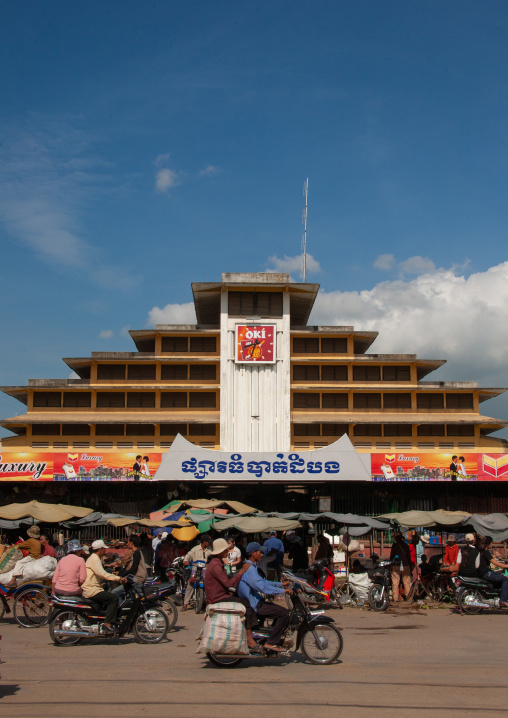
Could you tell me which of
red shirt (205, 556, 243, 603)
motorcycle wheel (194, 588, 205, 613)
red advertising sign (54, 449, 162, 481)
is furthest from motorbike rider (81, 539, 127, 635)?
red advertising sign (54, 449, 162, 481)

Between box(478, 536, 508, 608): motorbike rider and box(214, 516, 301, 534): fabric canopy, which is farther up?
box(214, 516, 301, 534): fabric canopy

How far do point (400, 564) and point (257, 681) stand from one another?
9804 mm

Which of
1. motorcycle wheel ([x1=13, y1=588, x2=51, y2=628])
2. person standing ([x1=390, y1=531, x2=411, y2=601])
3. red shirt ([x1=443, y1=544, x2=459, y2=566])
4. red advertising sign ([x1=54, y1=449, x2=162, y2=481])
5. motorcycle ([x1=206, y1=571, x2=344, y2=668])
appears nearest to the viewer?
motorcycle ([x1=206, y1=571, x2=344, y2=668])

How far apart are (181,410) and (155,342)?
15.6 feet

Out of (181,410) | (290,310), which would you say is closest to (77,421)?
(181,410)

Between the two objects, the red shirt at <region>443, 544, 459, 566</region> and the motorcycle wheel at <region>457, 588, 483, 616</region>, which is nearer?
the motorcycle wheel at <region>457, 588, 483, 616</region>

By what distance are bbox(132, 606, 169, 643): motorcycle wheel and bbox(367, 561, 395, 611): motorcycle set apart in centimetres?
677

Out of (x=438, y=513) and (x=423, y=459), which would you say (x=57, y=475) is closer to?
(x=423, y=459)

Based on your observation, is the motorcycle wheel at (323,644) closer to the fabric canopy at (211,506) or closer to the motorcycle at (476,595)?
the motorcycle at (476,595)

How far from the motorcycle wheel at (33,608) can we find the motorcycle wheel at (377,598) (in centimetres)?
740

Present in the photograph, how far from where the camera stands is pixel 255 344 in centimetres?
4619

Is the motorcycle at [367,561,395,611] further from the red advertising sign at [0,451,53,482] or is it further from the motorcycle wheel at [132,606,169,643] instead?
the red advertising sign at [0,451,53,482]

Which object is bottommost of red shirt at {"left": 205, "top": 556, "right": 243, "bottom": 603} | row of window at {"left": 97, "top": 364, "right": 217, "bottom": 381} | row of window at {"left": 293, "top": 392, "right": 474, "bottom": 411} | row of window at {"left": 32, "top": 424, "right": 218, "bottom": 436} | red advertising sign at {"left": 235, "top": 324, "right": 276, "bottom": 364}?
red shirt at {"left": 205, "top": 556, "right": 243, "bottom": 603}

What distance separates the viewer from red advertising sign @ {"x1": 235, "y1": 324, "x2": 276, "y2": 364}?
151 ft
